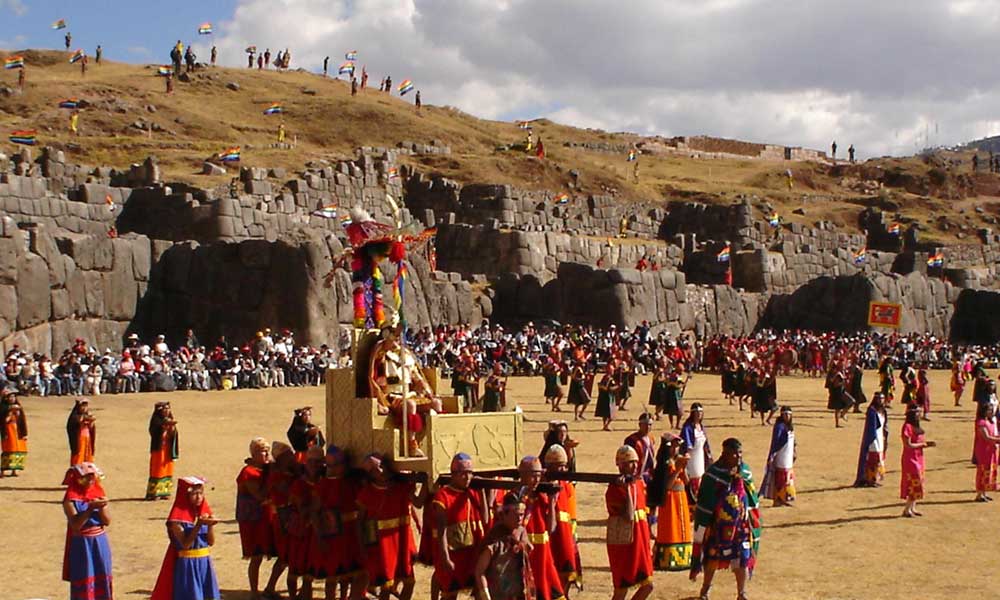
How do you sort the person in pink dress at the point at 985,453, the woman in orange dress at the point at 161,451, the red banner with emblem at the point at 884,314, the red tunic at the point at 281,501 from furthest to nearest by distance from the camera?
the red banner with emblem at the point at 884,314, the person in pink dress at the point at 985,453, the woman in orange dress at the point at 161,451, the red tunic at the point at 281,501

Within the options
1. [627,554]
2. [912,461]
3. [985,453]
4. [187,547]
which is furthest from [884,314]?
[187,547]

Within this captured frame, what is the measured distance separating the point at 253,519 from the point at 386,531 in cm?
166

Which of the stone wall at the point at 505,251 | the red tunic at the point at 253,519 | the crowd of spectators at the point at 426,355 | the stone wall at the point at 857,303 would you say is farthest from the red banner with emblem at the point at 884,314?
the red tunic at the point at 253,519

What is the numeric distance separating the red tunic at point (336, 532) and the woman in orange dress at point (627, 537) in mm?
2110

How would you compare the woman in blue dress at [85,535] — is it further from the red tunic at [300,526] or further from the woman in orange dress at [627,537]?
the woman in orange dress at [627,537]

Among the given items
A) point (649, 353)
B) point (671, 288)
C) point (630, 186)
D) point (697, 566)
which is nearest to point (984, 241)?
point (630, 186)

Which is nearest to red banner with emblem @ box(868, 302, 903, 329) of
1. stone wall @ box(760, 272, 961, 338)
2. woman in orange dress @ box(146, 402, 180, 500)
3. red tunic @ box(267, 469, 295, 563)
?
stone wall @ box(760, 272, 961, 338)

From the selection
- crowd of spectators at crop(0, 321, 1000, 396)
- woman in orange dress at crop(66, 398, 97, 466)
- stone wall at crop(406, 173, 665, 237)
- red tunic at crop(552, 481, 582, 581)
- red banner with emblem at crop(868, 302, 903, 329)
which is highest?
stone wall at crop(406, 173, 665, 237)

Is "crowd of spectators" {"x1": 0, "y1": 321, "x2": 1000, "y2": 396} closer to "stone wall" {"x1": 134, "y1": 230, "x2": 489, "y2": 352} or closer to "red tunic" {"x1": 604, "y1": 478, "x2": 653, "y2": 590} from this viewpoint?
"stone wall" {"x1": 134, "y1": 230, "x2": 489, "y2": 352}

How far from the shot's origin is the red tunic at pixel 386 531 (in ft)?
32.6

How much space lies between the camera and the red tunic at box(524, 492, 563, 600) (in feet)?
30.4

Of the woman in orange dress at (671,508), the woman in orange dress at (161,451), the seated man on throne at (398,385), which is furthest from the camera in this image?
the woman in orange dress at (161,451)

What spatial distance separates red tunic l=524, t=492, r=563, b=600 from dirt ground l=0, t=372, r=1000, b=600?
6.39 feet

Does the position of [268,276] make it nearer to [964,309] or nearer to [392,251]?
[392,251]
